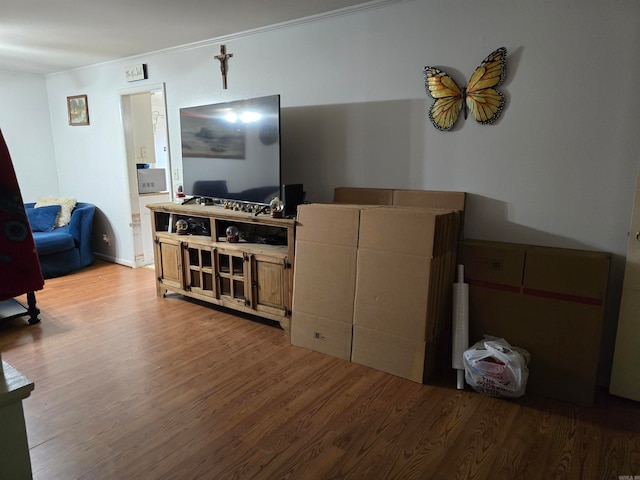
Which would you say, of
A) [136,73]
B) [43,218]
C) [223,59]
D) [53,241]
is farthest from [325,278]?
[43,218]

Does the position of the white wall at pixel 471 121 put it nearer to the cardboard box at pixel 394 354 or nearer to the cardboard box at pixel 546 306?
the cardboard box at pixel 546 306

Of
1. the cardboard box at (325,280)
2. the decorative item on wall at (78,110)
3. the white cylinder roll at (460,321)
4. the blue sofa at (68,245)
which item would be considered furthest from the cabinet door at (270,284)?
the decorative item on wall at (78,110)

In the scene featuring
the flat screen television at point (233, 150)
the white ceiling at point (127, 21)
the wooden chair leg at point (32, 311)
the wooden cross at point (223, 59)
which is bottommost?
the wooden chair leg at point (32, 311)

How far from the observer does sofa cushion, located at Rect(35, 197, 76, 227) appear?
4734mm

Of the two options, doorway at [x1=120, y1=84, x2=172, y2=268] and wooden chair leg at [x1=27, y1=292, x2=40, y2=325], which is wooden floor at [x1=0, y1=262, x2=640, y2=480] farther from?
doorway at [x1=120, y1=84, x2=172, y2=268]

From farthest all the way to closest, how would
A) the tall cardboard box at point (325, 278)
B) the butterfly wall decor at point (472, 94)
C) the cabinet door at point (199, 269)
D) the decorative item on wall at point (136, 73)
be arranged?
1. the decorative item on wall at point (136, 73)
2. the cabinet door at point (199, 269)
3. the tall cardboard box at point (325, 278)
4. the butterfly wall decor at point (472, 94)

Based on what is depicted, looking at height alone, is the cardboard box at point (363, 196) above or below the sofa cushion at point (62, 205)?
above

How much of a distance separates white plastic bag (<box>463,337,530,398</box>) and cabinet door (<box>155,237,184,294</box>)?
2398mm

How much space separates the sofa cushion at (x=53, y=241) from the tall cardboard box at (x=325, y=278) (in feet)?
9.79

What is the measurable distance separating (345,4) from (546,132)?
153 cm

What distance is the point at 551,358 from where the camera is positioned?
219 centimetres

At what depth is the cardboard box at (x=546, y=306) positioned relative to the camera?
2086 mm

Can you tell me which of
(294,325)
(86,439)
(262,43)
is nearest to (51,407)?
(86,439)

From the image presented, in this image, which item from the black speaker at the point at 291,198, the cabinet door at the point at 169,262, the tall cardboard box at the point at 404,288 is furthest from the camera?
the cabinet door at the point at 169,262
